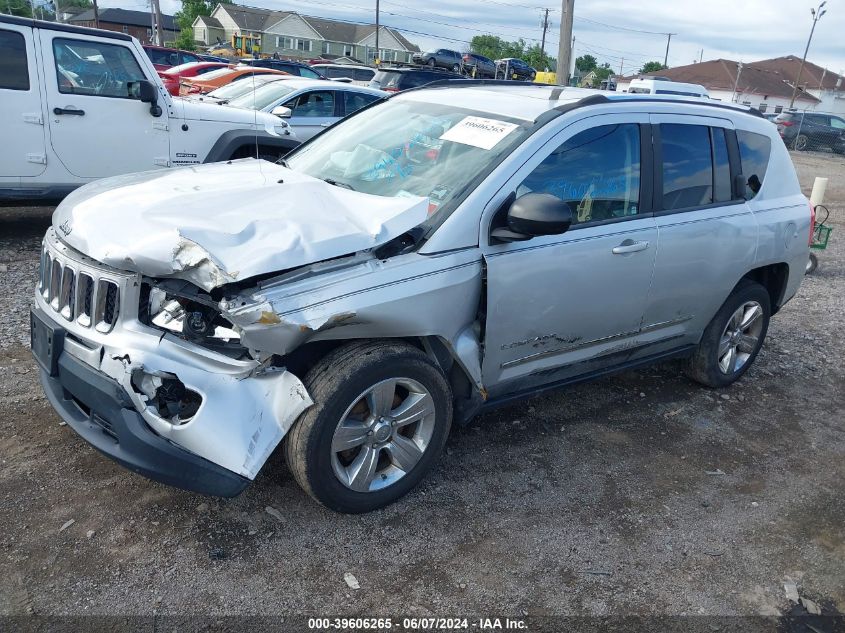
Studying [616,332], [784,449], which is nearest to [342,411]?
[616,332]

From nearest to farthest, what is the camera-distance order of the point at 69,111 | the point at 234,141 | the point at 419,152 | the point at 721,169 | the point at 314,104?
1. the point at 419,152
2. the point at 721,169
3. the point at 69,111
4. the point at 234,141
5. the point at 314,104

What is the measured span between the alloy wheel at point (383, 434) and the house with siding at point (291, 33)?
8072cm

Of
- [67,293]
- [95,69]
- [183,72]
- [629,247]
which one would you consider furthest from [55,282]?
[183,72]

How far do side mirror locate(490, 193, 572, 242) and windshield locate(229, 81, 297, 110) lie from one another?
801 cm

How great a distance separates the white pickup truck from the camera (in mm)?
6785

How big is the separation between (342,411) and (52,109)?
5.60 meters

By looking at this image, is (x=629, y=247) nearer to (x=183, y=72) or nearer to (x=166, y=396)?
(x=166, y=396)

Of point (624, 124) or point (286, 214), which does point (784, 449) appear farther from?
point (286, 214)

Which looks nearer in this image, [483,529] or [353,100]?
[483,529]

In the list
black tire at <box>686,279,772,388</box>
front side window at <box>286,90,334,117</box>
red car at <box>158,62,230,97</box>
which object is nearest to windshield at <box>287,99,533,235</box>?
black tire at <box>686,279,772,388</box>

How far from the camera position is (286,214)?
122 inches

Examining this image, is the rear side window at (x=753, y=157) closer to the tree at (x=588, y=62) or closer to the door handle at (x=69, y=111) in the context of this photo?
the door handle at (x=69, y=111)

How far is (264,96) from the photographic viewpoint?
1092cm

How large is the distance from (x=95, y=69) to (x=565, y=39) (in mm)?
9342
